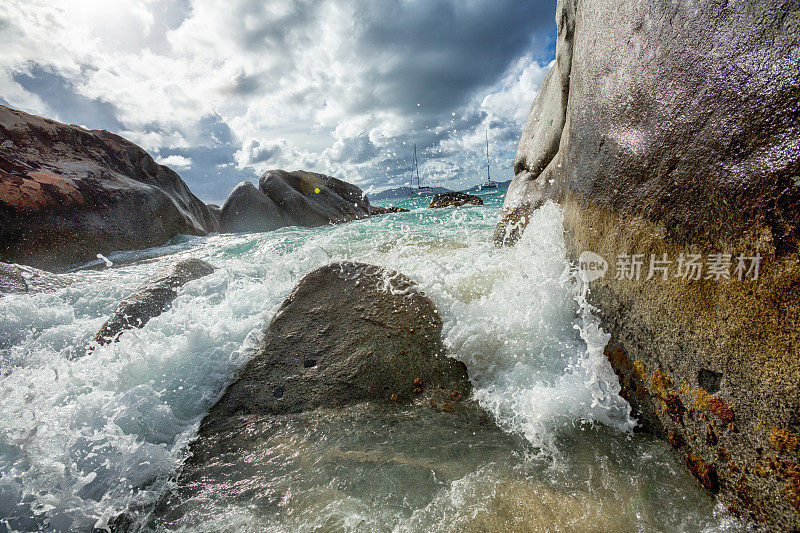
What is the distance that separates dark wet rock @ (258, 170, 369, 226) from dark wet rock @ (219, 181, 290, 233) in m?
0.76

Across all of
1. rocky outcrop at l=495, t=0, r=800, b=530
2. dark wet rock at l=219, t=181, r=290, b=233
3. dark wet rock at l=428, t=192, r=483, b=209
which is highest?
dark wet rock at l=428, t=192, r=483, b=209

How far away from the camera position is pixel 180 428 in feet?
7.29

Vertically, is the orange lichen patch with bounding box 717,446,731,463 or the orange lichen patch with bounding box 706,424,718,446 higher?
the orange lichen patch with bounding box 706,424,718,446

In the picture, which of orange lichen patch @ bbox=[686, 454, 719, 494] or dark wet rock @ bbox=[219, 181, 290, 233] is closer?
orange lichen patch @ bbox=[686, 454, 719, 494]

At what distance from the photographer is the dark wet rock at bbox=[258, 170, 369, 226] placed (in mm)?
17547

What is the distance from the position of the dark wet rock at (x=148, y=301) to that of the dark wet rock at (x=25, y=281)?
2.46 meters

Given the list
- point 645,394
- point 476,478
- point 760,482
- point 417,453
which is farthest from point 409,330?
point 760,482

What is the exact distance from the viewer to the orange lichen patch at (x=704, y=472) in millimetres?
1472

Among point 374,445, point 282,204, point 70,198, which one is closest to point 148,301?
point 374,445

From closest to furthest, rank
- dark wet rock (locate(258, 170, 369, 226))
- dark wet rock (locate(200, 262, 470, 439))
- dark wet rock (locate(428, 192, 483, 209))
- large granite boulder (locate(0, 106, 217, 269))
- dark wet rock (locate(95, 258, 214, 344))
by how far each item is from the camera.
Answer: dark wet rock (locate(200, 262, 470, 439)) → dark wet rock (locate(95, 258, 214, 344)) → large granite boulder (locate(0, 106, 217, 269)) → dark wet rock (locate(258, 170, 369, 226)) → dark wet rock (locate(428, 192, 483, 209))

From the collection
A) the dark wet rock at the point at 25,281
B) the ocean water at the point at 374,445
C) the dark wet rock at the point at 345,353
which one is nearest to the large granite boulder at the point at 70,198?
the dark wet rock at the point at 25,281

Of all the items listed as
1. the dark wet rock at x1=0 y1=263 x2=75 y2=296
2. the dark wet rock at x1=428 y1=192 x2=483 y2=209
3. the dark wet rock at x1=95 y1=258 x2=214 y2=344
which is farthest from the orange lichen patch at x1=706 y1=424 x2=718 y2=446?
the dark wet rock at x1=428 y1=192 x2=483 y2=209

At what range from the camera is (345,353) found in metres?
2.64

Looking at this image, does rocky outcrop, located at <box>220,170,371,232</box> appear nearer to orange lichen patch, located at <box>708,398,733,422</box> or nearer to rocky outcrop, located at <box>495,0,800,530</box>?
rocky outcrop, located at <box>495,0,800,530</box>
